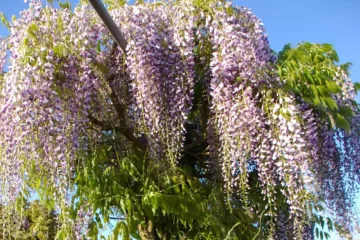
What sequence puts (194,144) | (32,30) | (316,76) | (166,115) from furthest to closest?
1. (194,144)
2. (316,76)
3. (166,115)
4. (32,30)

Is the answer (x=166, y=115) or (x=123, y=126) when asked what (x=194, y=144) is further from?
(x=166, y=115)

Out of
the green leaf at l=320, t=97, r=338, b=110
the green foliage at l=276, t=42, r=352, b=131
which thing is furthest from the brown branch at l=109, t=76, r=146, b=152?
the green leaf at l=320, t=97, r=338, b=110

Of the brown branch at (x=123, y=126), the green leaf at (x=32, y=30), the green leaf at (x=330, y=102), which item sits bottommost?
the green leaf at (x=330, y=102)

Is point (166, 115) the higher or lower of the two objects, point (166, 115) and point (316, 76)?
the lower

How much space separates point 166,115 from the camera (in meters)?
3.38

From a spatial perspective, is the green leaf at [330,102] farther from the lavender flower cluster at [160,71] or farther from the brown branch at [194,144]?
the brown branch at [194,144]

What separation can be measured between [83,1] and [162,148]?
1.21 metres

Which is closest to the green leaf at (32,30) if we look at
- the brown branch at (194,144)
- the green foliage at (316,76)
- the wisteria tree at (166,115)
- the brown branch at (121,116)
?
the wisteria tree at (166,115)

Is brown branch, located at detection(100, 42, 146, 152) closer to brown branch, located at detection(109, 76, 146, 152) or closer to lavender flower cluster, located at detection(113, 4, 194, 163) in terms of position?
brown branch, located at detection(109, 76, 146, 152)

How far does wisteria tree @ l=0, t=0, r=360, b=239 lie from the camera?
10.3 feet

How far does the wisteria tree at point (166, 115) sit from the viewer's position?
3.15 meters

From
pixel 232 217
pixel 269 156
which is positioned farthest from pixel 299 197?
pixel 232 217

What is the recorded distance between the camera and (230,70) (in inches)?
131

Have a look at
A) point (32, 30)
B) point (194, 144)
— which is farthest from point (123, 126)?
point (32, 30)
